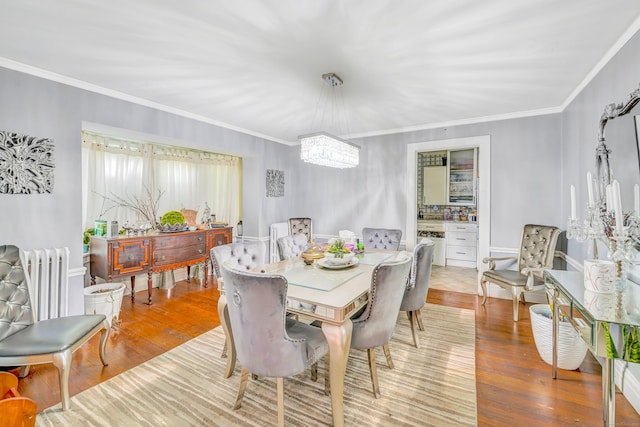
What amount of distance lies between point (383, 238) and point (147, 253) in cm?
306

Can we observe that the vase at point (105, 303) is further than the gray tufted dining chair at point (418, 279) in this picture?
Yes

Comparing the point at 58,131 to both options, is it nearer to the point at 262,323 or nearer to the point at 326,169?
the point at 262,323

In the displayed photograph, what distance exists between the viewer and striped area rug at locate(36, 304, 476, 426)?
175cm

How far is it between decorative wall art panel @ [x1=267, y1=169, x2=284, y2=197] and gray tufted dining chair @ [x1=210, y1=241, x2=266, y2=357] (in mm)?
2534

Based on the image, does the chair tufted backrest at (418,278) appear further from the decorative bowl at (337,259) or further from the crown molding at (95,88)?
the crown molding at (95,88)

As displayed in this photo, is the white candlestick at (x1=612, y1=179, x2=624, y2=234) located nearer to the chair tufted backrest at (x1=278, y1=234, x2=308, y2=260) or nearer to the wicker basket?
the wicker basket

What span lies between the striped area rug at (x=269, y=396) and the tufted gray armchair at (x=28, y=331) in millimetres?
307

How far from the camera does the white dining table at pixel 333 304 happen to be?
164cm

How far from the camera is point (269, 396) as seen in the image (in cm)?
198

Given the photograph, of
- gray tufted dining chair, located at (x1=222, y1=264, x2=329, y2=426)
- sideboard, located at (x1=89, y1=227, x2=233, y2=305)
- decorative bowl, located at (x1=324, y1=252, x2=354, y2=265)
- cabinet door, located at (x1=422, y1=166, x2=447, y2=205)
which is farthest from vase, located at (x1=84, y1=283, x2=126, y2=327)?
cabinet door, located at (x1=422, y1=166, x2=447, y2=205)

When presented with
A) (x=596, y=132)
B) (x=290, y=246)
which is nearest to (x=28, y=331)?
(x=290, y=246)

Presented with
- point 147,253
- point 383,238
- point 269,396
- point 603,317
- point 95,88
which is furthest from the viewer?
point 383,238

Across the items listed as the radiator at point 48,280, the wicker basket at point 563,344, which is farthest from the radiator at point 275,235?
A: the wicker basket at point 563,344

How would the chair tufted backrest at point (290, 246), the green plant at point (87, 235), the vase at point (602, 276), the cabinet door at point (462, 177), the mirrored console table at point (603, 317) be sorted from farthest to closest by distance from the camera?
the cabinet door at point (462, 177), the green plant at point (87, 235), the chair tufted backrest at point (290, 246), the vase at point (602, 276), the mirrored console table at point (603, 317)
